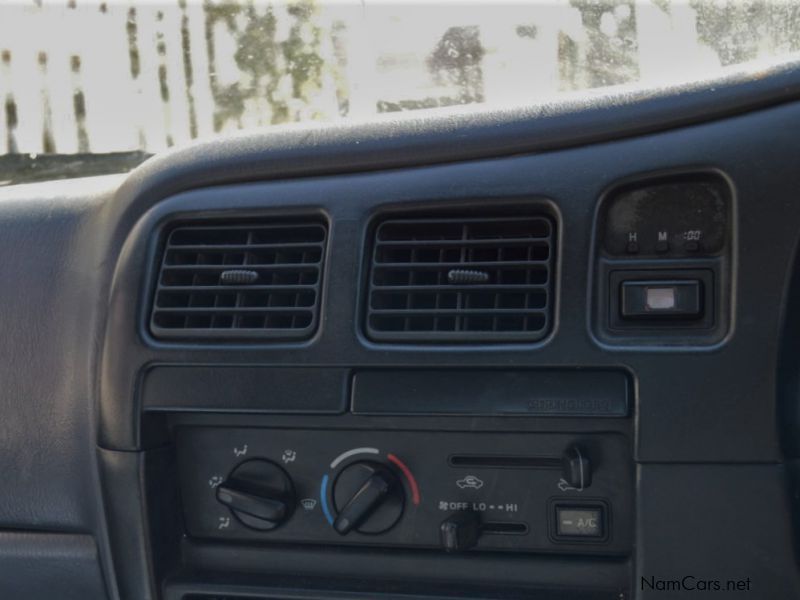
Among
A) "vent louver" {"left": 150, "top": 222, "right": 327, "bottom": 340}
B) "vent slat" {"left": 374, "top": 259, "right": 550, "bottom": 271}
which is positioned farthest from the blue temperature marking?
"vent slat" {"left": 374, "top": 259, "right": 550, "bottom": 271}

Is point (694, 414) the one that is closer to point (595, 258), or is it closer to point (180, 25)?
point (595, 258)

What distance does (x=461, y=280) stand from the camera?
1.58 meters

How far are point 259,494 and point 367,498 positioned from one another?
18 cm

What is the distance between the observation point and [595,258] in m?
1.54

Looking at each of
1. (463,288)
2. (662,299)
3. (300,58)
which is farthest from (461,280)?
(300,58)

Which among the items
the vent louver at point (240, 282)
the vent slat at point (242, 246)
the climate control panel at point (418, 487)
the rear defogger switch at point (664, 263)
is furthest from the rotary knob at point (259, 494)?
the rear defogger switch at point (664, 263)

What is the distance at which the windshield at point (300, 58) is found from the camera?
177 cm

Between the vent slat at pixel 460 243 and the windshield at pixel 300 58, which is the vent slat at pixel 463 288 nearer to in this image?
the vent slat at pixel 460 243

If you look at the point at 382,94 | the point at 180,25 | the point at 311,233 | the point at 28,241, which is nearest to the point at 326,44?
A: the point at 382,94

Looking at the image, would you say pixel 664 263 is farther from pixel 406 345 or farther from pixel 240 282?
pixel 240 282

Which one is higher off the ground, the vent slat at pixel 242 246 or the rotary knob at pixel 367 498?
the vent slat at pixel 242 246

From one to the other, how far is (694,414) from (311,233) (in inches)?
25.1

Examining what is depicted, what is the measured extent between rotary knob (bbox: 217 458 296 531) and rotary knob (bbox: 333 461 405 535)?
8 cm

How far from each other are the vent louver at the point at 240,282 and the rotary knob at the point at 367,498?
0.73 feet
